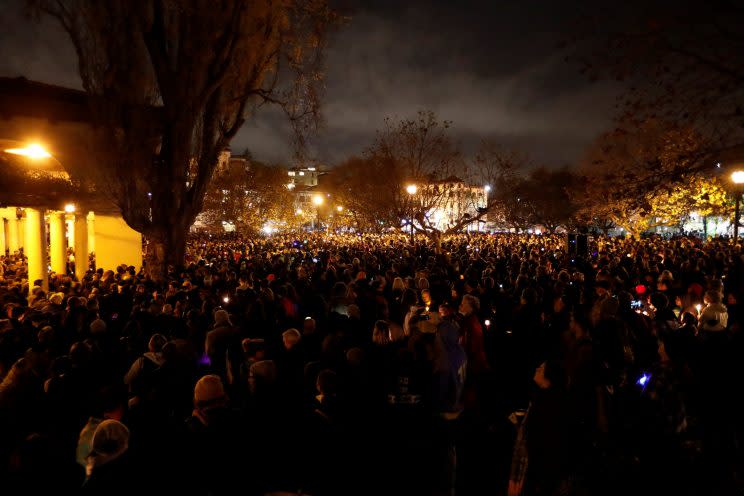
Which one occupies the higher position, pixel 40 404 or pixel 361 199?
pixel 361 199

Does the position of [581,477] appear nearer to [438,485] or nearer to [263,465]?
[438,485]

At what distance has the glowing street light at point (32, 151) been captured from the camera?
44.6ft

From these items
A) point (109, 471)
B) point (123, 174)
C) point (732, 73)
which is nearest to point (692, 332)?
point (732, 73)

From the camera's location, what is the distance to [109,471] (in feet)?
9.28

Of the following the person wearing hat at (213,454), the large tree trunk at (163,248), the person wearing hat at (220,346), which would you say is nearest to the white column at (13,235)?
the large tree trunk at (163,248)

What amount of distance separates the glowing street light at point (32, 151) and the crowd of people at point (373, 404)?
25.9 feet

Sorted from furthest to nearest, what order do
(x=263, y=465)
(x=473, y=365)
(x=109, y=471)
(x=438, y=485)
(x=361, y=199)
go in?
(x=361, y=199) → (x=473, y=365) → (x=438, y=485) → (x=263, y=465) → (x=109, y=471)

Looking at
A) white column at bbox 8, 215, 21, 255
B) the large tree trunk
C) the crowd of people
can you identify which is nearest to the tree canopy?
the large tree trunk

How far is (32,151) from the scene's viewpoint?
561 inches

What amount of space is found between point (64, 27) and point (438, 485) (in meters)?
15.7

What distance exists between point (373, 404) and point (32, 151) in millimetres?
15187

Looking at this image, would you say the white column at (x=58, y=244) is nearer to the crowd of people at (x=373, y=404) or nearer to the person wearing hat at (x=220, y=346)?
the crowd of people at (x=373, y=404)

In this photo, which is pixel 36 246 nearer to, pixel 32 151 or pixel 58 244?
pixel 32 151

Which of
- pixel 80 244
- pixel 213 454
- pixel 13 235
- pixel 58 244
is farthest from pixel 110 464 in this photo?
pixel 13 235
